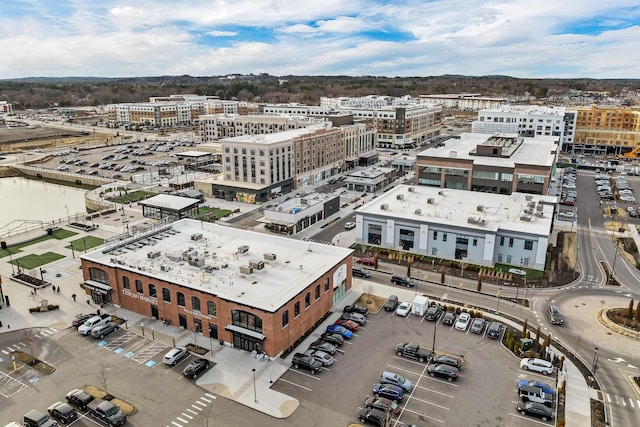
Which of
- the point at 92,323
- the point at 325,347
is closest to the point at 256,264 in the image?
the point at 325,347

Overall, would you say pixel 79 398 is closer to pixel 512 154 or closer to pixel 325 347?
pixel 325 347

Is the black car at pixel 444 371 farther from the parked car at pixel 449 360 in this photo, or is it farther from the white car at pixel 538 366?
the white car at pixel 538 366

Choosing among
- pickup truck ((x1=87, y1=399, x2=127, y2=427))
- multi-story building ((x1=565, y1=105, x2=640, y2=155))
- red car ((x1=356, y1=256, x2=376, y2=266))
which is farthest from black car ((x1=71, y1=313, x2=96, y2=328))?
multi-story building ((x1=565, y1=105, x2=640, y2=155))

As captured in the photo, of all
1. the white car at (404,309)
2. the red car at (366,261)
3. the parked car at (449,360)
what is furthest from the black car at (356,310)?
the red car at (366,261)

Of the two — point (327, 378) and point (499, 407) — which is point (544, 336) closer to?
point (499, 407)

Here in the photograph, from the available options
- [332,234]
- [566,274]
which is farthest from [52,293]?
[566,274]

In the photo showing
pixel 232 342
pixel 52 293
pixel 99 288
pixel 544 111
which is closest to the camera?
pixel 232 342

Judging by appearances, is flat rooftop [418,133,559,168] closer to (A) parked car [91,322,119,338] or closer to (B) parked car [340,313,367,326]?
(B) parked car [340,313,367,326]
